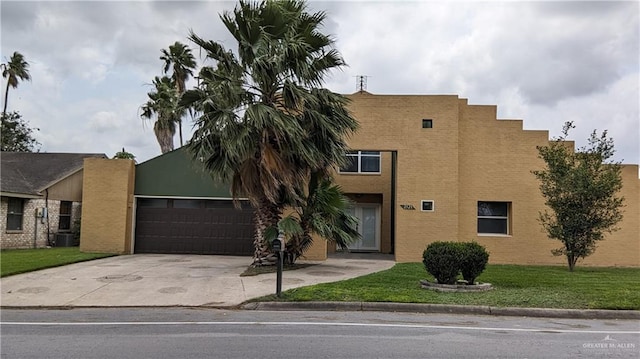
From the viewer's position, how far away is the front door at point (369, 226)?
2233cm

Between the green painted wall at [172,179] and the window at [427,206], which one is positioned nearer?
the window at [427,206]

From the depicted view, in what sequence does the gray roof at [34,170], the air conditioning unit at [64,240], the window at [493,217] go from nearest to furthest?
the window at [493,217]
the gray roof at [34,170]
the air conditioning unit at [64,240]

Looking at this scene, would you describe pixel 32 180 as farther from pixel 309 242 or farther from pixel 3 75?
pixel 3 75

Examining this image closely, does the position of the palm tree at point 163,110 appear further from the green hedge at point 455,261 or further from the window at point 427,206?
the green hedge at point 455,261

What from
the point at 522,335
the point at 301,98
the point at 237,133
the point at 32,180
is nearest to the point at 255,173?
the point at 237,133

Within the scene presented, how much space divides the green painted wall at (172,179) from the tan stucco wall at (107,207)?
57cm

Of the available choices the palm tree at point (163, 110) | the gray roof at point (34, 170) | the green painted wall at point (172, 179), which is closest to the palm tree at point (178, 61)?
the palm tree at point (163, 110)

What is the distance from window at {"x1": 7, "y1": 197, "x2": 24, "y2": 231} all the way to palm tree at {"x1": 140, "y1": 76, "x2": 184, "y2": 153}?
12.4 m

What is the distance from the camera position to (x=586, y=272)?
50.6 feet

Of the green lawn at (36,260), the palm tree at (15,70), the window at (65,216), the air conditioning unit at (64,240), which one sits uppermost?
the palm tree at (15,70)

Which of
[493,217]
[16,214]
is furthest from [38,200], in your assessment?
[493,217]

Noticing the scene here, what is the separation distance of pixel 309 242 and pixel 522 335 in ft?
28.1

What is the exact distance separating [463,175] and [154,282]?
36.3 feet

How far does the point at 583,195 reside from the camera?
14969 millimetres
